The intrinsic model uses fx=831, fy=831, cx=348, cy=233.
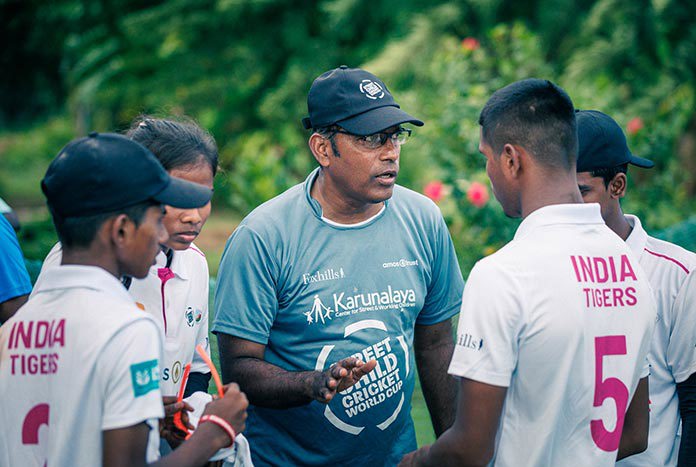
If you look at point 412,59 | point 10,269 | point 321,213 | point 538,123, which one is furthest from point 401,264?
point 412,59

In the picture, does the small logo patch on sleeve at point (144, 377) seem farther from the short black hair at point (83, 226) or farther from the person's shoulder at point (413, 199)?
the person's shoulder at point (413, 199)

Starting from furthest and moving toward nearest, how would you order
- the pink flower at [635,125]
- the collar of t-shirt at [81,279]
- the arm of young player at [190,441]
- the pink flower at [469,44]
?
the pink flower at [469,44] < the pink flower at [635,125] < the collar of t-shirt at [81,279] < the arm of young player at [190,441]

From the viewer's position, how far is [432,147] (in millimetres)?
6660

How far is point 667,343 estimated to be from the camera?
2.75 metres

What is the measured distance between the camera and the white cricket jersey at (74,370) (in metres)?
1.99

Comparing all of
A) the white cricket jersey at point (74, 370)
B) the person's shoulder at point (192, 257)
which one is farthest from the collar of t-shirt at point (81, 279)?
the person's shoulder at point (192, 257)

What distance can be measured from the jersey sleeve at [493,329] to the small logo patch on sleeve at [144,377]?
2.60 ft

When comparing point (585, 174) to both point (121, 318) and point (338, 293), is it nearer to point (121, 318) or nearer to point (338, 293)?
point (338, 293)

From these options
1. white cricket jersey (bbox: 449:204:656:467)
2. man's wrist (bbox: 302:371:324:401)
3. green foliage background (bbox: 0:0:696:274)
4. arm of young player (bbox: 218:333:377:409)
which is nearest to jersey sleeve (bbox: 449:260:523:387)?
white cricket jersey (bbox: 449:204:656:467)

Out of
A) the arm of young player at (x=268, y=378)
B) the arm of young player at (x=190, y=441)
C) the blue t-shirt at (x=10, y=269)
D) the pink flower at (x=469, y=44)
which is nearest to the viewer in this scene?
the arm of young player at (x=190, y=441)

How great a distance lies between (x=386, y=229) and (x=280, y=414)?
0.78m

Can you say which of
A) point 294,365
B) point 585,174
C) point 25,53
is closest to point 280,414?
point 294,365

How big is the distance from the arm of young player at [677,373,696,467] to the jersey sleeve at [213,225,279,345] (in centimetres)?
141

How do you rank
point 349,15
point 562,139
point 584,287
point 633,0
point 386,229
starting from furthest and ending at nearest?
point 349,15 < point 633,0 < point 386,229 < point 562,139 < point 584,287
